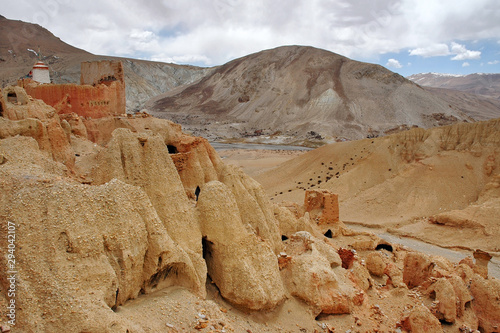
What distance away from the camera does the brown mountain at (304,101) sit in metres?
70.4

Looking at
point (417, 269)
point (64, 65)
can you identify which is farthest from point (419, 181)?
point (64, 65)

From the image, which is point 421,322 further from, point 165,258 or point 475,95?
point 475,95

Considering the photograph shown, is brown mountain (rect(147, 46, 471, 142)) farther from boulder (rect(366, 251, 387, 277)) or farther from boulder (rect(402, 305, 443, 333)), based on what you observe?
boulder (rect(402, 305, 443, 333))

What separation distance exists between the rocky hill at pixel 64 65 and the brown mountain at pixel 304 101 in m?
6.90

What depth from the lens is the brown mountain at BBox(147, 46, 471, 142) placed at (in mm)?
70375

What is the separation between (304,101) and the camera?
79.9 m

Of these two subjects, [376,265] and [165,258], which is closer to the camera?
[165,258]

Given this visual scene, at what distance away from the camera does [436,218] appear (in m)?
20.8

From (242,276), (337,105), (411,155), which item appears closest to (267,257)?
(242,276)

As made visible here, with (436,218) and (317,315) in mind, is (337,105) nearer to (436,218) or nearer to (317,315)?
(436,218)

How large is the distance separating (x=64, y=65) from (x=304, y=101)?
5270 cm

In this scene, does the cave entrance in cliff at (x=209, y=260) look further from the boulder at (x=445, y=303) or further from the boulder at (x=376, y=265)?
the boulder at (x=376, y=265)

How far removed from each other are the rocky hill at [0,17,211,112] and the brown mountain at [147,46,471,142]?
690 centimetres

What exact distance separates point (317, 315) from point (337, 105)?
7081 centimetres
